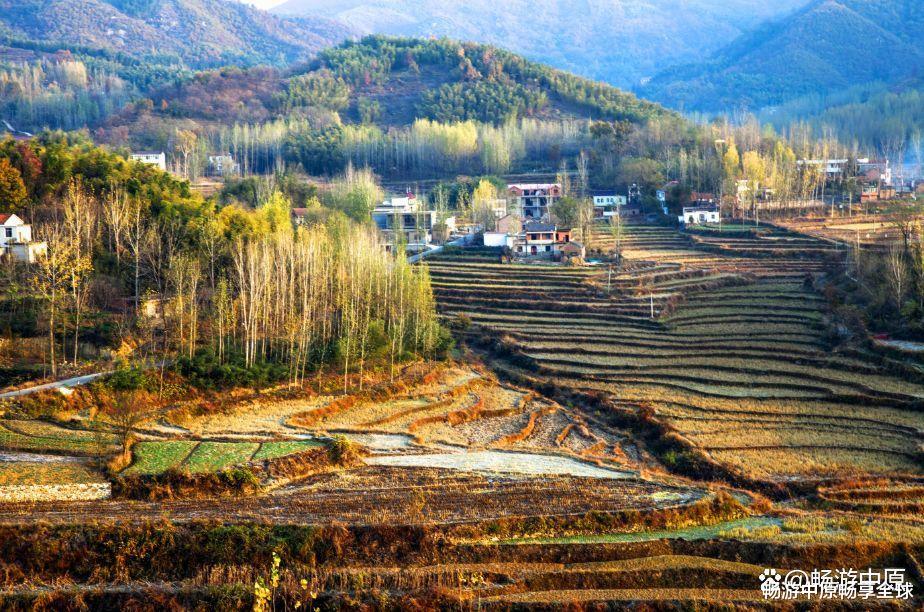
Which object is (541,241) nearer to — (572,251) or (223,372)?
(572,251)

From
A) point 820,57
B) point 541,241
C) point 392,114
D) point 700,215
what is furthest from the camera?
point 820,57

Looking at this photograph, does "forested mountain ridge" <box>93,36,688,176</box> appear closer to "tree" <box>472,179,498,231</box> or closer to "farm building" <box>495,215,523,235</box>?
"tree" <box>472,179,498,231</box>

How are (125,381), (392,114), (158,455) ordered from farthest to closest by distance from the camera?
1. (392,114)
2. (125,381)
3. (158,455)

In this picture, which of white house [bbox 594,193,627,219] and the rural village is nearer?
the rural village

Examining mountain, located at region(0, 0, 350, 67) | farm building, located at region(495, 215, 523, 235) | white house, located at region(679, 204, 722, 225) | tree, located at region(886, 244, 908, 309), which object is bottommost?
tree, located at region(886, 244, 908, 309)

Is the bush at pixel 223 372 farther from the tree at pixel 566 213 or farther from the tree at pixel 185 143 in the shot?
the tree at pixel 185 143

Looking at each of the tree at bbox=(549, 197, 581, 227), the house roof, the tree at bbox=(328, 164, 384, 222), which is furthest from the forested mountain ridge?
the tree at bbox=(549, 197, 581, 227)

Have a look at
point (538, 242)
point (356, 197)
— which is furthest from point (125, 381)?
point (356, 197)
